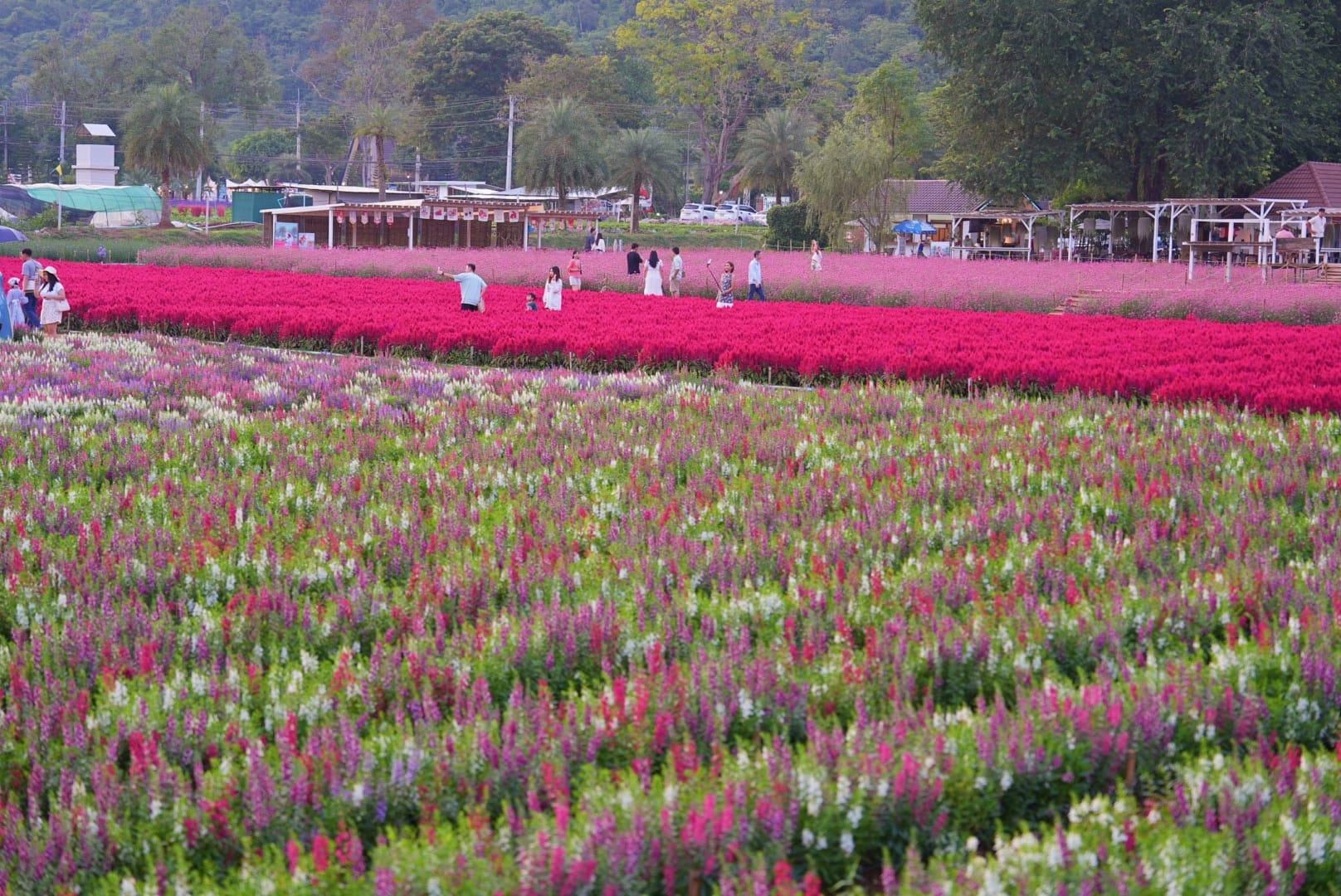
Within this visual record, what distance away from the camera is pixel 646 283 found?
104 ft

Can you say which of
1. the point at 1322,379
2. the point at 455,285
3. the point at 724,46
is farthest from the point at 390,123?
the point at 1322,379

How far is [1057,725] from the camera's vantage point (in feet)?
14.6

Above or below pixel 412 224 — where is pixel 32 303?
below

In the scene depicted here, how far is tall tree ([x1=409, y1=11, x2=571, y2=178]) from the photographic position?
114688 millimetres

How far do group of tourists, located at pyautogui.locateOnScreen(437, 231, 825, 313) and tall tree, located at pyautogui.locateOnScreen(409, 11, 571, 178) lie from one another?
74885mm

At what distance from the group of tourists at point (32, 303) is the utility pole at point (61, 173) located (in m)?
55.2

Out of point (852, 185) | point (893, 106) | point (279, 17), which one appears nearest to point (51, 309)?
point (852, 185)

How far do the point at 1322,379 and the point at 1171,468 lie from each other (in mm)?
5622

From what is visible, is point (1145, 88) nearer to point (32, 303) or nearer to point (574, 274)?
point (574, 274)

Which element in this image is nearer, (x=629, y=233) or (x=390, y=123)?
(x=629, y=233)

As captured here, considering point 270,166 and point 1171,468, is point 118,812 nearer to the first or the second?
point 1171,468

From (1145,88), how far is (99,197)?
59467 mm

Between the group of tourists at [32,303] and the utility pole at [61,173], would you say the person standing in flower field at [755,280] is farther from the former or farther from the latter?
the utility pole at [61,173]

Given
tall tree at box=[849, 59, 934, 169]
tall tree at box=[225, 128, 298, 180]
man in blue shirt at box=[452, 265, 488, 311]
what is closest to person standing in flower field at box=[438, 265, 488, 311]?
man in blue shirt at box=[452, 265, 488, 311]
